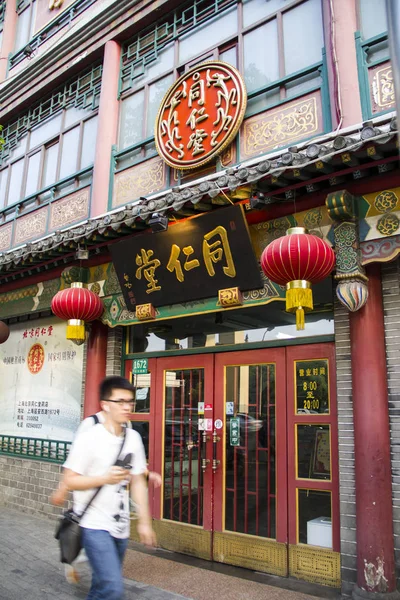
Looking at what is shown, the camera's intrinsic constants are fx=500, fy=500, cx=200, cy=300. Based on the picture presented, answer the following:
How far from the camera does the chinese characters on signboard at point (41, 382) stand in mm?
8273

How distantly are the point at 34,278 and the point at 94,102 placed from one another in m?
3.38

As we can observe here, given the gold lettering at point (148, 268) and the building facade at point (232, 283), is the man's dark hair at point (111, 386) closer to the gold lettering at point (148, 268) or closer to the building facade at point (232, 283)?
the building facade at point (232, 283)

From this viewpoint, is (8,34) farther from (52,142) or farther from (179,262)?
(179,262)

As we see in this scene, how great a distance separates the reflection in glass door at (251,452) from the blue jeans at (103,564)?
9.77 ft

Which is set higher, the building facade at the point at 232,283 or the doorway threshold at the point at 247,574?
the building facade at the point at 232,283

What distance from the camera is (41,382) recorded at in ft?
29.2

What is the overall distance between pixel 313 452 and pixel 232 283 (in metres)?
2.09

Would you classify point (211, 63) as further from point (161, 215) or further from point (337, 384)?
point (337, 384)

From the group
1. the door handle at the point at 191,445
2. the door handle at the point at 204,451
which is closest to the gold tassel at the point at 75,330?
the door handle at the point at 191,445

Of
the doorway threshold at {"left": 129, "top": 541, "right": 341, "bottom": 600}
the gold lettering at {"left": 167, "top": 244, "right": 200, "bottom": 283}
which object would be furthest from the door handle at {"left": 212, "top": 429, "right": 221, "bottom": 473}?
the gold lettering at {"left": 167, "top": 244, "right": 200, "bottom": 283}

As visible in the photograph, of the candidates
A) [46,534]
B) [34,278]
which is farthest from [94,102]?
[46,534]

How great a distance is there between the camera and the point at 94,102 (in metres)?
9.08

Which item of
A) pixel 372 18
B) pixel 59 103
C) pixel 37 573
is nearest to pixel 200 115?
pixel 372 18

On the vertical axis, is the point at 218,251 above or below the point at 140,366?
above
